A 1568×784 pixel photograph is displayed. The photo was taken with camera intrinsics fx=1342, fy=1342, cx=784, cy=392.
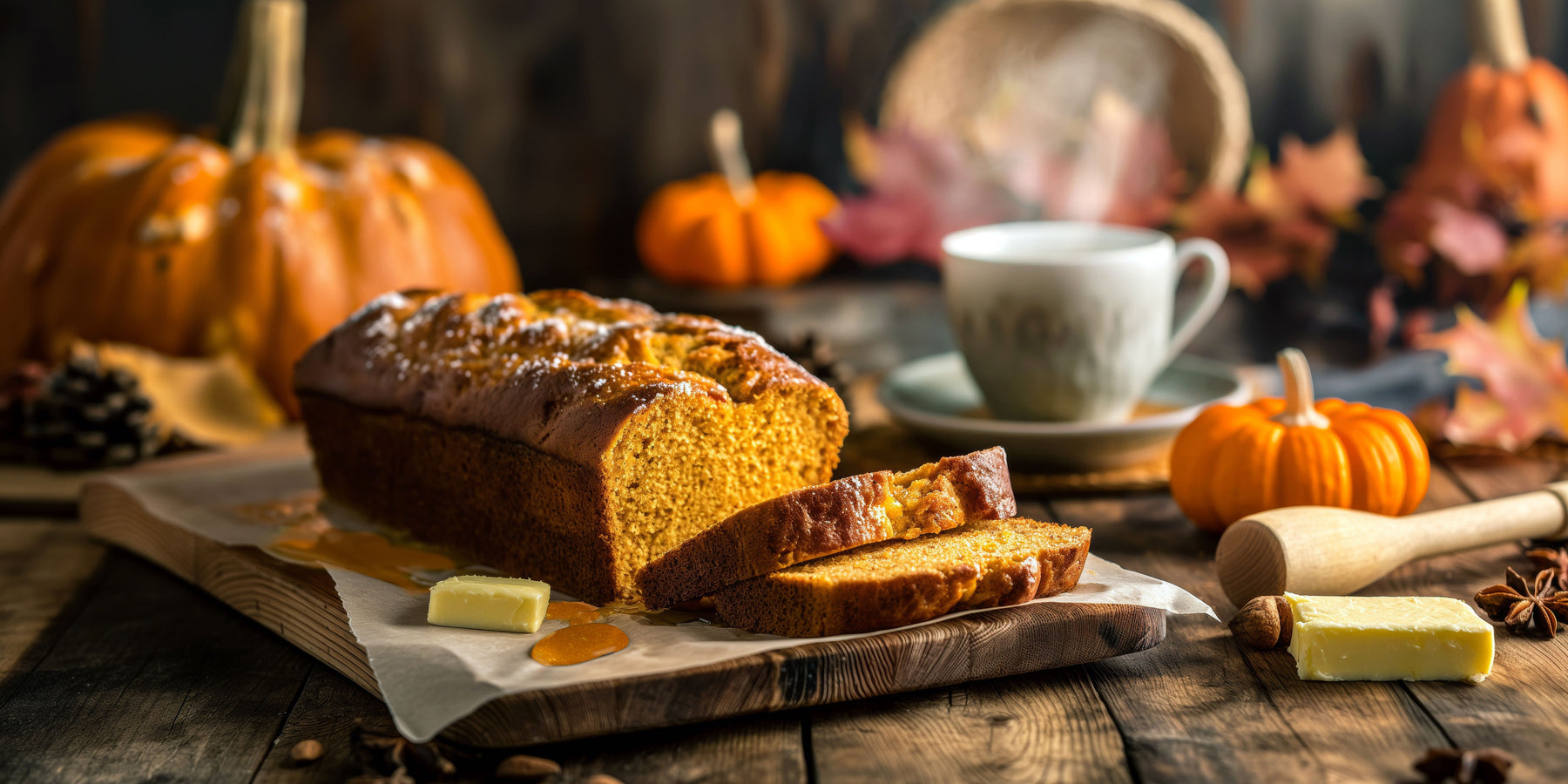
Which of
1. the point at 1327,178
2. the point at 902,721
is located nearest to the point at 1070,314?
the point at 902,721

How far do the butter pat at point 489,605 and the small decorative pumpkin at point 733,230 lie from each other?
89.0 inches

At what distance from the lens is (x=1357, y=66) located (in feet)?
14.4

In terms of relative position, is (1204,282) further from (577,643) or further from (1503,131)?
(577,643)

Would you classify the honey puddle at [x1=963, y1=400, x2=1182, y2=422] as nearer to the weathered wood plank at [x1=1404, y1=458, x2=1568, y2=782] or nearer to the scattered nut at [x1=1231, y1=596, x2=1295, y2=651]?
the weathered wood plank at [x1=1404, y1=458, x2=1568, y2=782]

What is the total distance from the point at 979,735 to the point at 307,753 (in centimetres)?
83

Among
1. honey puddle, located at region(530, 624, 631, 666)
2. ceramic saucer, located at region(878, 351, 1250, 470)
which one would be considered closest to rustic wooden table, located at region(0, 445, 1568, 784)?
honey puddle, located at region(530, 624, 631, 666)

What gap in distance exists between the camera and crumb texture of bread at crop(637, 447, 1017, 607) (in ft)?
5.95

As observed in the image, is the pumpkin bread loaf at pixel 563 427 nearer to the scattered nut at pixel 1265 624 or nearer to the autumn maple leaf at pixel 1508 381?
the scattered nut at pixel 1265 624

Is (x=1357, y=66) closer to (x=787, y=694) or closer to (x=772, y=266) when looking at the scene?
(x=772, y=266)

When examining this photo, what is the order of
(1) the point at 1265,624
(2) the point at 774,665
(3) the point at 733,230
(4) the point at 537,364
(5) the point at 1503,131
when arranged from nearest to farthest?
(2) the point at 774,665
(1) the point at 1265,624
(4) the point at 537,364
(5) the point at 1503,131
(3) the point at 733,230

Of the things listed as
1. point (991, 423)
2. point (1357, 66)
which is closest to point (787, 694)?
point (991, 423)

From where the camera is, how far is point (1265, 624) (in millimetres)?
1913

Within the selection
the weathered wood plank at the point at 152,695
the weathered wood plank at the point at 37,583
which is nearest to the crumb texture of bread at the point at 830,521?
the weathered wood plank at the point at 152,695

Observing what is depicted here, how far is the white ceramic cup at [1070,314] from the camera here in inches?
108
